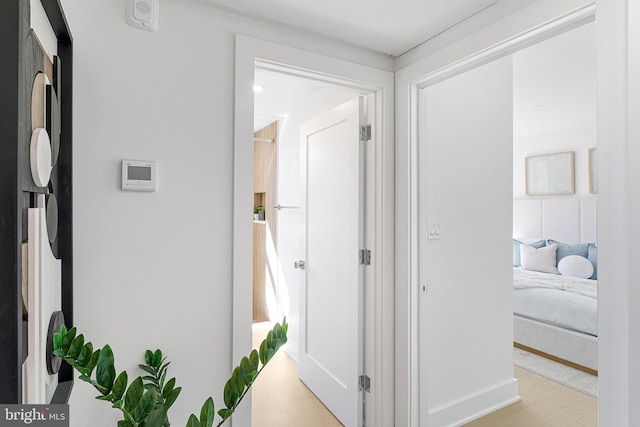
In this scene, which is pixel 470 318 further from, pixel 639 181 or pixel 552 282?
pixel 552 282

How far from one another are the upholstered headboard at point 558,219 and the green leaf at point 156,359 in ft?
16.9

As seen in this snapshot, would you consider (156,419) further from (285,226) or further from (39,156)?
(285,226)

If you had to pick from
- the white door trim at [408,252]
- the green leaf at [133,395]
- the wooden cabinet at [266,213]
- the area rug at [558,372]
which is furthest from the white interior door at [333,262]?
the area rug at [558,372]

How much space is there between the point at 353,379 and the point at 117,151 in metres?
1.83

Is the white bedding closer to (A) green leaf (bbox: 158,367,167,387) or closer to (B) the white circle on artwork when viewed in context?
(A) green leaf (bbox: 158,367,167,387)

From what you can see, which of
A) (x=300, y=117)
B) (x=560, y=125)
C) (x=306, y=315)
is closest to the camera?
(x=306, y=315)

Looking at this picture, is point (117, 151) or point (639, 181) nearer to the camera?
point (639, 181)

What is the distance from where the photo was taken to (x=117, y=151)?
141cm

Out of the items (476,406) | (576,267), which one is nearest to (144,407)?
(476,406)

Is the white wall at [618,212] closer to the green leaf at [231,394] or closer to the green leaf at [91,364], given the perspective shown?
the green leaf at [231,394]

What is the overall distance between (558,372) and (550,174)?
10.1 ft

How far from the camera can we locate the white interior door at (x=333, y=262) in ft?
7.28

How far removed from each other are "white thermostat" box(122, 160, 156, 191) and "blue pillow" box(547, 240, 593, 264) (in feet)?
15.9

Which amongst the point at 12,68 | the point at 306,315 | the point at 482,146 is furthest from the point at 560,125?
the point at 12,68
